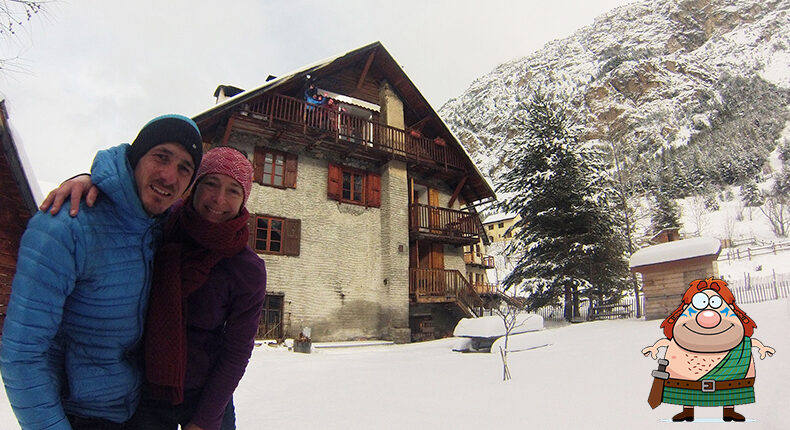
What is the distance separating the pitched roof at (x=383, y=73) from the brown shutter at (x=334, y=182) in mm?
3324

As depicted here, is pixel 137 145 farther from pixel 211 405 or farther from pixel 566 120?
pixel 566 120

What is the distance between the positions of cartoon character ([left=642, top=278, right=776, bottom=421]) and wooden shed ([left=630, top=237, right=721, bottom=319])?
895 centimetres

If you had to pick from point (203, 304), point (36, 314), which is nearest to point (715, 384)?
point (203, 304)

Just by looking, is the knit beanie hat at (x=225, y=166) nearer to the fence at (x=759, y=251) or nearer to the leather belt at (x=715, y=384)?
the leather belt at (x=715, y=384)

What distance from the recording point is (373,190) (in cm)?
1559

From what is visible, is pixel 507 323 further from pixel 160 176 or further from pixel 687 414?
pixel 160 176

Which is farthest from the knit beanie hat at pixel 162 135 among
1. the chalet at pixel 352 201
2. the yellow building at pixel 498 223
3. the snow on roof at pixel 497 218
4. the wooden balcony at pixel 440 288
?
the snow on roof at pixel 497 218

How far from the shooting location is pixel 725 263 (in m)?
30.2

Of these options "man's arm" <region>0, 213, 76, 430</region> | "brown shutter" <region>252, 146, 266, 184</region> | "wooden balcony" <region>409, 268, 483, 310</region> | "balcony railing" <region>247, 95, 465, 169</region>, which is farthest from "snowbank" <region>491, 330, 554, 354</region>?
"brown shutter" <region>252, 146, 266, 184</region>

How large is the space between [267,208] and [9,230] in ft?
23.1

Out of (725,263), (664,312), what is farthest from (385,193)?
(725,263)

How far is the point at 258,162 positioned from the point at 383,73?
7.15 metres

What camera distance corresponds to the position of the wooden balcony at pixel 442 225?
1569cm

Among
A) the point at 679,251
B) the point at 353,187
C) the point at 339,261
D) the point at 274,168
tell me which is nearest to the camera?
the point at 679,251
